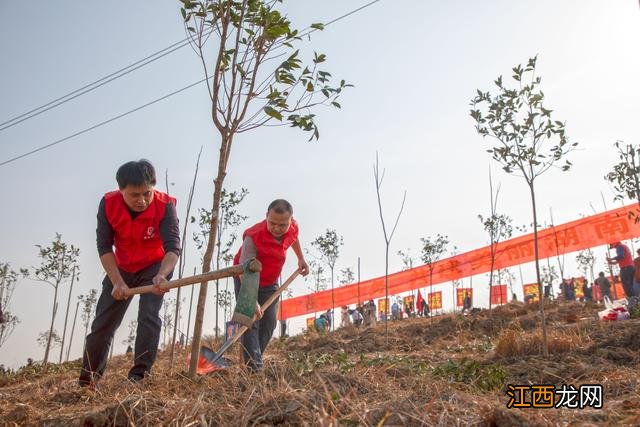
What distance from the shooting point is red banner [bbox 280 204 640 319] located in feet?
41.8

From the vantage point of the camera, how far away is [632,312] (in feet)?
Result: 24.2

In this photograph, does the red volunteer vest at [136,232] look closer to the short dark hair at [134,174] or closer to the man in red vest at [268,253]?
the short dark hair at [134,174]

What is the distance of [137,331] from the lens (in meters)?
3.39

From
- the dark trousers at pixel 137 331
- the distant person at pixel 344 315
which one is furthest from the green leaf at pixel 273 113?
the distant person at pixel 344 315

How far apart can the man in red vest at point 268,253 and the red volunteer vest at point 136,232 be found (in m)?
0.67

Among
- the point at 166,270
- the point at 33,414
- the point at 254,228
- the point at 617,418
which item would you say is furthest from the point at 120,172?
the point at 617,418

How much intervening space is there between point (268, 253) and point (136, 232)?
1.04m

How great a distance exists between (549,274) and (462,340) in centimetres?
1464

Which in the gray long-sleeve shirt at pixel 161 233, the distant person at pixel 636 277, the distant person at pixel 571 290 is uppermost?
the distant person at pixel 571 290

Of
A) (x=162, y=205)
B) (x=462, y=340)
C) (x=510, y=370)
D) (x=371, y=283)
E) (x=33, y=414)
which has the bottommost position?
(x=33, y=414)

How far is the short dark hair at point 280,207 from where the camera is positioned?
372 centimetres

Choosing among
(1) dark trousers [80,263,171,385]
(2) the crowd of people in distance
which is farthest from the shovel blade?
(2) the crowd of people in distance

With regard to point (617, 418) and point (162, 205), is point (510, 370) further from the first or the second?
point (162, 205)

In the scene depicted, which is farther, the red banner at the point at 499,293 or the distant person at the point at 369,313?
the red banner at the point at 499,293
